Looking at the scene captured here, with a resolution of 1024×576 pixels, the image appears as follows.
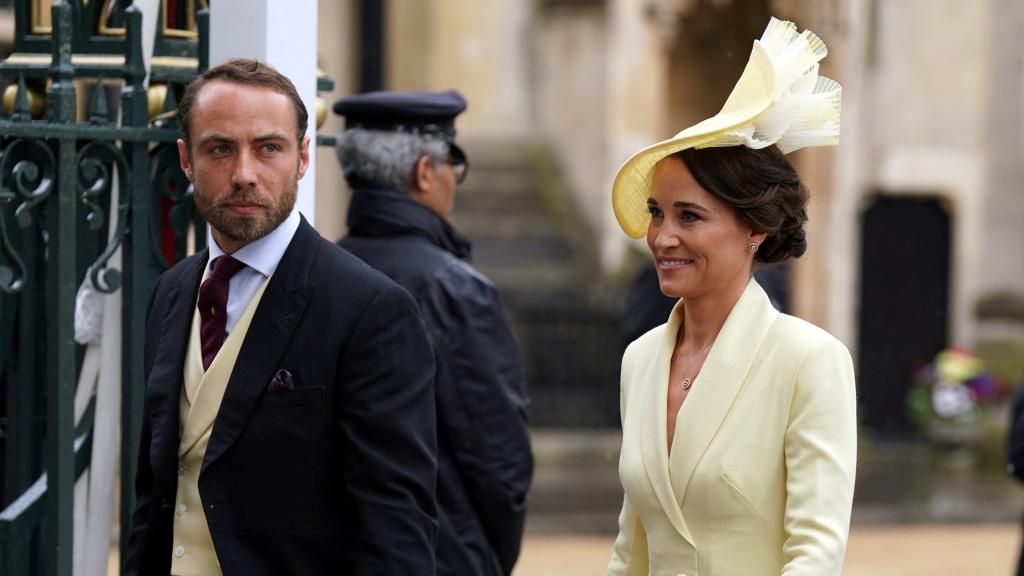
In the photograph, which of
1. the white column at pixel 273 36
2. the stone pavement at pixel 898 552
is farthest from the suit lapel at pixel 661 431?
the stone pavement at pixel 898 552

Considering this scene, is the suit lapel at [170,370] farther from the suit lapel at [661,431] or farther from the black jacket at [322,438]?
the suit lapel at [661,431]

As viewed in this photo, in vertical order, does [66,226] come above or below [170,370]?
above

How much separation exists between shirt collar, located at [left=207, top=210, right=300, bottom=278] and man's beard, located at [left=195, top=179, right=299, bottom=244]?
0.03m

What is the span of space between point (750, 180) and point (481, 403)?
1.47 m

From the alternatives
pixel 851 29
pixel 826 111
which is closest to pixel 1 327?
pixel 826 111

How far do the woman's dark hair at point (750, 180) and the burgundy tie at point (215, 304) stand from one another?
77 centimetres

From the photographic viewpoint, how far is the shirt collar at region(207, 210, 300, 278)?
10.0ft

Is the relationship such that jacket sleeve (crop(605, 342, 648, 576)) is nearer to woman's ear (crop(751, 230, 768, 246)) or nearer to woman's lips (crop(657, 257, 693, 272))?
woman's lips (crop(657, 257, 693, 272))

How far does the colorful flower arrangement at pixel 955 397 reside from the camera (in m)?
15.1

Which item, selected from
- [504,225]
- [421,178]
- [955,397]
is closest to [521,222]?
[504,225]

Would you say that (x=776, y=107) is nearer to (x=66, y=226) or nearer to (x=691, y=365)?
(x=691, y=365)

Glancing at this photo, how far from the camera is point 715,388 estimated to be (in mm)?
2977

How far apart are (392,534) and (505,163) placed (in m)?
12.3

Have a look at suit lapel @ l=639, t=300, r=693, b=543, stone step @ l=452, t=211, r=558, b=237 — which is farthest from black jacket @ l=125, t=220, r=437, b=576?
stone step @ l=452, t=211, r=558, b=237
